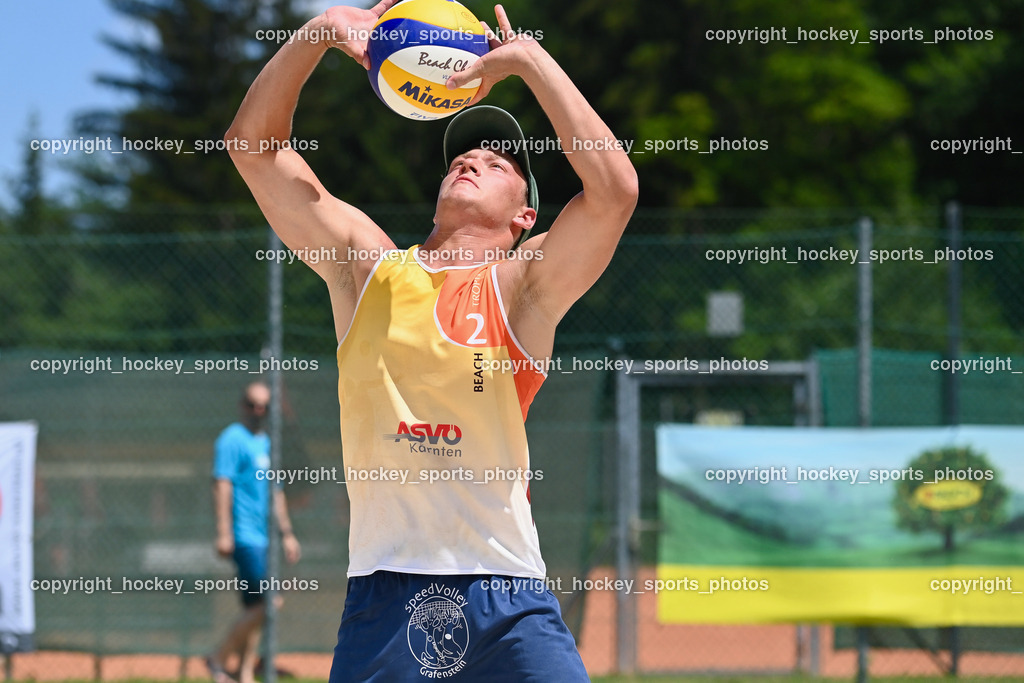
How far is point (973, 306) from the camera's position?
12133mm

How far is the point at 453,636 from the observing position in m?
2.38

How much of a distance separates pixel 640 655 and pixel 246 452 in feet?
10.1

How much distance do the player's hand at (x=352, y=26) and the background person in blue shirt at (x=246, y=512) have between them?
4190mm

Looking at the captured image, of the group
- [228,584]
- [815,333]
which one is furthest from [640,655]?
[815,333]

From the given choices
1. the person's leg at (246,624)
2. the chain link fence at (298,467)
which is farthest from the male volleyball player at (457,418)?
the person's leg at (246,624)

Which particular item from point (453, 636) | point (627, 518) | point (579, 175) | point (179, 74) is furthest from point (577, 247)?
point (179, 74)

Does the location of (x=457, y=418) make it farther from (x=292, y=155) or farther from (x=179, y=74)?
(x=179, y=74)

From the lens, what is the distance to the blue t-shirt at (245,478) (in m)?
6.81

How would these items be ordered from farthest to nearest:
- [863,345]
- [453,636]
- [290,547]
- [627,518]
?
[627,518] → [290,547] → [863,345] → [453,636]

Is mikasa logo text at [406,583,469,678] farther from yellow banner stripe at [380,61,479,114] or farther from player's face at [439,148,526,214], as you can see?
yellow banner stripe at [380,61,479,114]

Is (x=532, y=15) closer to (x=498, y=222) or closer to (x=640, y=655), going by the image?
(x=640, y=655)

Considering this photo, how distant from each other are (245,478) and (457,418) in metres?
4.73

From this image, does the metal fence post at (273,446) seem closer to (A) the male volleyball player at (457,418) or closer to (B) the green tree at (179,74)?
(A) the male volleyball player at (457,418)

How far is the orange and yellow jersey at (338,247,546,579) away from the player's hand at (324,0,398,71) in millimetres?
635
